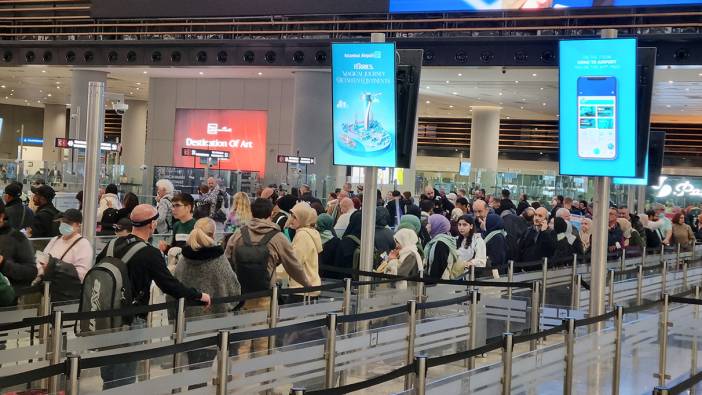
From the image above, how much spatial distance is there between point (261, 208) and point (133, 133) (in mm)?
38917

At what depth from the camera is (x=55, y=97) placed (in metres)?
45.2

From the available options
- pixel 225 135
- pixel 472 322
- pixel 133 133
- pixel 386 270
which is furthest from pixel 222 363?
pixel 133 133

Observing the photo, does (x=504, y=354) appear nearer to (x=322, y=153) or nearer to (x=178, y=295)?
(x=178, y=295)

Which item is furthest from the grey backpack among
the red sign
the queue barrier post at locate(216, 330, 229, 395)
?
the red sign

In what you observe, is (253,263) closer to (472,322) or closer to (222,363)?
(472,322)

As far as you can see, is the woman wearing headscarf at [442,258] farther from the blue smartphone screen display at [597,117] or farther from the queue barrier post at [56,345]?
the queue barrier post at [56,345]

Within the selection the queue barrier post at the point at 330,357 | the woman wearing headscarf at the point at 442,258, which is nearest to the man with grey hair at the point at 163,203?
the woman wearing headscarf at the point at 442,258

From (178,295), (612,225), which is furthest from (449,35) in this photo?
(178,295)

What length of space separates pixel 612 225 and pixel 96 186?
755 cm

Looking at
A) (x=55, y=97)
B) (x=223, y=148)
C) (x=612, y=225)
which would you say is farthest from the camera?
(x=55, y=97)

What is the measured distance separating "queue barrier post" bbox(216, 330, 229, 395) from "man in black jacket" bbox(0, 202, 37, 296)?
1779 mm

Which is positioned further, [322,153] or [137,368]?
[322,153]

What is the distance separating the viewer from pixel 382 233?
9.65 meters

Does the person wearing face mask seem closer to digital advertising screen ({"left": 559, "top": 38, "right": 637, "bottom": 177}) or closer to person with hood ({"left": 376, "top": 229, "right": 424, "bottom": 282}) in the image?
person with hood ({"left": 376, "top": 229, "right": 424, "bottom": 282})
